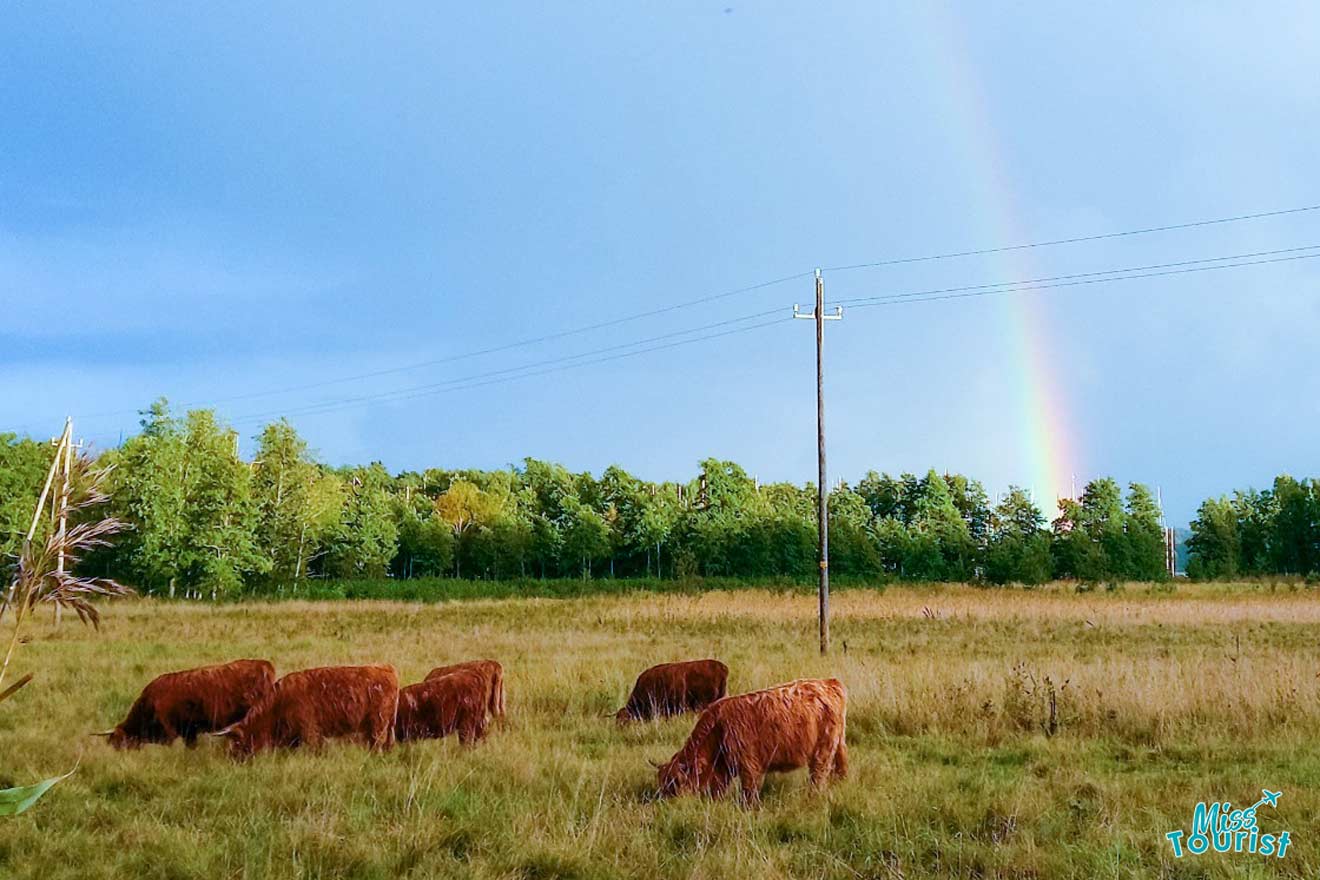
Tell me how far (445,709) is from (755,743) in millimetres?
4758

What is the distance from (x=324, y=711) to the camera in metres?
10.9

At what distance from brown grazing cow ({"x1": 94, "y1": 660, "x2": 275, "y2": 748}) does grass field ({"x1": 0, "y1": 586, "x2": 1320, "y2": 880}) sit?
0.42 m

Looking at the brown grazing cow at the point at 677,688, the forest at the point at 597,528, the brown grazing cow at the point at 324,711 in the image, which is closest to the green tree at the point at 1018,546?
the forest at the point at 597,528

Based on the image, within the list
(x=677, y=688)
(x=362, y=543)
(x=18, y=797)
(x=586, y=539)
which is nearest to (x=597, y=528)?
(x=586, y=539)

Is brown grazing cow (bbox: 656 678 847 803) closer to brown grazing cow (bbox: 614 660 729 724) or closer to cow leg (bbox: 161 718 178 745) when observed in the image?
brown grazing cow (bbox: 614 660 729 724)

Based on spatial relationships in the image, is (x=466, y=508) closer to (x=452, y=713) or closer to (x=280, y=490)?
(x=280, y=490)

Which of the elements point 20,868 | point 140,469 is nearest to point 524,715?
point 20,868

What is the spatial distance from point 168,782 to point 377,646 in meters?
13.8

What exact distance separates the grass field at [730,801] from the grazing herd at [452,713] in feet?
1.14

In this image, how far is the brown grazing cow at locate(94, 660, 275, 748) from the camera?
1141 cm

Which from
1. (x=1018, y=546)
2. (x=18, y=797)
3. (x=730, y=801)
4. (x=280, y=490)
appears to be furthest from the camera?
(x=1018, y=546)

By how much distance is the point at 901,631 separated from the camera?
2638 centimetres

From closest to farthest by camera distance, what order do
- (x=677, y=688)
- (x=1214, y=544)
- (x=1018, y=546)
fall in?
(x=677, y=688), (x=1018, y=546), (x=1214, y=544)

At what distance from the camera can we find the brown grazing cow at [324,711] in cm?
1080
